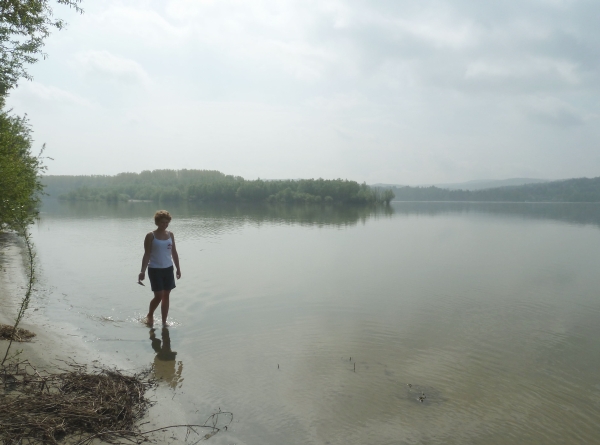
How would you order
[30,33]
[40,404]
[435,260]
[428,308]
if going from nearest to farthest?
[40,404]
[30,33]
[428,308]
[435,260]

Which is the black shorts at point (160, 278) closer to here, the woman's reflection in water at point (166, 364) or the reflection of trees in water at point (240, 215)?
the woman's reflection in water at point (166, 364)

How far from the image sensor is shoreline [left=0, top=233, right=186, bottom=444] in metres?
4.54

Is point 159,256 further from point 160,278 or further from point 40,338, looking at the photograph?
point 40,338

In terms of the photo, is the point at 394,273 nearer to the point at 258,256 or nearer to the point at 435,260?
the point at 435,260

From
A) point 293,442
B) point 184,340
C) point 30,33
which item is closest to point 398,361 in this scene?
point 293,442

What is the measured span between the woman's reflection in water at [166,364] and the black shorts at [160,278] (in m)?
0.81

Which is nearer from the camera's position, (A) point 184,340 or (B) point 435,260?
(A) point 184,340

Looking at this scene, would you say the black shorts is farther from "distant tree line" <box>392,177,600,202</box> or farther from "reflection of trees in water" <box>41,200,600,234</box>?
"distant tree line" <box>392,177,600,202</box>

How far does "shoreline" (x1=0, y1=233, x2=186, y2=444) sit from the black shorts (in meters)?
1.39

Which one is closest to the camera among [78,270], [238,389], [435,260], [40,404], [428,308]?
[40,404]

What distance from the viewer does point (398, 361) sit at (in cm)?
671

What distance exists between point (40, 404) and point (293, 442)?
236cm

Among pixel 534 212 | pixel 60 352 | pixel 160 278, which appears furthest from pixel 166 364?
pixel 534 212

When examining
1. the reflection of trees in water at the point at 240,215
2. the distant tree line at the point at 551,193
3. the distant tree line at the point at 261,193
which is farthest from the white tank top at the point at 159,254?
the distant tree line at the point at 551,193
